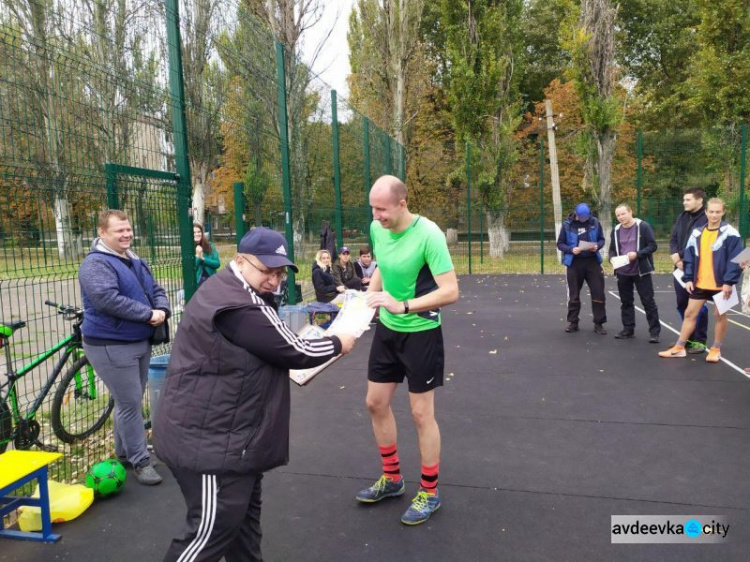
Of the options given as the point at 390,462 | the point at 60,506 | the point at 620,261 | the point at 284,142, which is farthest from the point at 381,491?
the point at 284,142

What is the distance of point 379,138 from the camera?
607 inches

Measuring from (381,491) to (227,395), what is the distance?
1696mm

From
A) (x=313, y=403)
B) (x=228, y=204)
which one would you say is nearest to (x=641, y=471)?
(x=313, y=403)

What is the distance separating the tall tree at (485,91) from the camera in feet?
64.8

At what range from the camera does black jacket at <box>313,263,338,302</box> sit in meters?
8.73

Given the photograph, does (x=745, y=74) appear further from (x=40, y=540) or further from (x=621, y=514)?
(x=40, y=540)

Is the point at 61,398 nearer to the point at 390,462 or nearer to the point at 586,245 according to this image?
the point at 390,462

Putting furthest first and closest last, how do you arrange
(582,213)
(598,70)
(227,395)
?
(598,70) < (582,213) < (227,395)

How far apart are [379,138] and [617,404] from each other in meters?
11.7

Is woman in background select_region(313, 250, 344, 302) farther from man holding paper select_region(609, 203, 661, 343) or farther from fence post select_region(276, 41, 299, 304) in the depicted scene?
man holding paper select_region(609, 203, 661, 343)

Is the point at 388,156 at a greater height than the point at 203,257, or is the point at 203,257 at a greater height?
the point at 388,156

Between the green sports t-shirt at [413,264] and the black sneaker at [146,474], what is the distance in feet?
6.17

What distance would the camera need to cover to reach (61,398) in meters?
4.20

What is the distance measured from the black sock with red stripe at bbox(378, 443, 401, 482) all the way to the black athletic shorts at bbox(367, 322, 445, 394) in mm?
440
